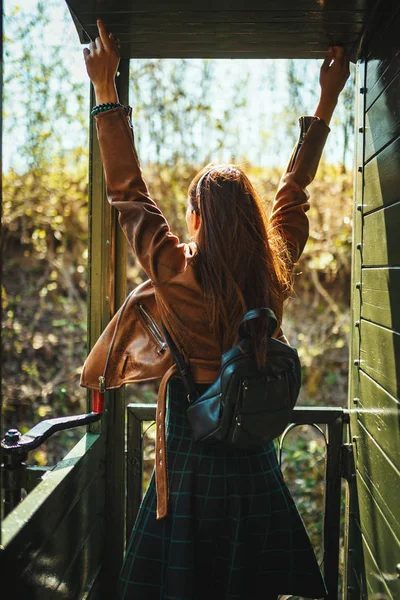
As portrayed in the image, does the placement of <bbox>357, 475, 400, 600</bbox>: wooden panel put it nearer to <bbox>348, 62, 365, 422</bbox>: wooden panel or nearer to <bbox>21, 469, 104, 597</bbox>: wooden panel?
<bbox>348, 62, 365, 422</bbox>: wooden panel

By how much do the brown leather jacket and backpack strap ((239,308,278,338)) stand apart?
0.17m

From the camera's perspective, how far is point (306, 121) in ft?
7.27

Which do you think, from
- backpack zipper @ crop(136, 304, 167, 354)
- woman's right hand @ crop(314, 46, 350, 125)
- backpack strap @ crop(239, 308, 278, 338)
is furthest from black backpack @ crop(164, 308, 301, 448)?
woman's right hand @ crop(314, 46, 350, 125)

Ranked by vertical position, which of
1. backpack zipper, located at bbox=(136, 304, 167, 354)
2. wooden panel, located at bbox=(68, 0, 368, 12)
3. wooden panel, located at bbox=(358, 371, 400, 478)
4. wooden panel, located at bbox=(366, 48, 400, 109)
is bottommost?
wooden panel, located at bbox=(358, 371, 400, 478)

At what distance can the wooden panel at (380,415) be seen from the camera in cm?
172

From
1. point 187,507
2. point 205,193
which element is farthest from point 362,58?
point 187,507

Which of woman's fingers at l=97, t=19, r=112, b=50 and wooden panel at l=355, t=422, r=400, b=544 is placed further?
woman's fingers at l=97, t=19, r=112, b=50

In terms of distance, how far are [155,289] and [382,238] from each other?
73 centimetres

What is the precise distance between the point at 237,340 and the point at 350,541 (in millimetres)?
1122

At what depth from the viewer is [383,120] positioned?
1.89 m

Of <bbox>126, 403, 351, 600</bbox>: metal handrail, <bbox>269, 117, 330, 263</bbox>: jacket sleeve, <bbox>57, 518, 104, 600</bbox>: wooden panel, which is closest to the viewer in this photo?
<bbox>57, 518, 104, 600</bbox>: wooden panel

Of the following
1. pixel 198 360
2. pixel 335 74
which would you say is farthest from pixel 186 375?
pixel 335 74

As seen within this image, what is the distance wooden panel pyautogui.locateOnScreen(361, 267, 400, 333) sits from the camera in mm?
1741

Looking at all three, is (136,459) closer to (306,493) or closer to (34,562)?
(34,562)
